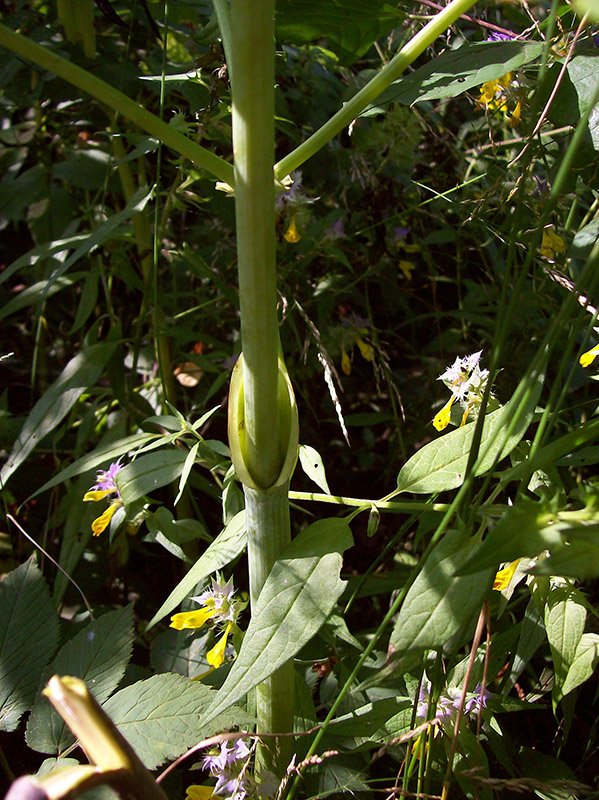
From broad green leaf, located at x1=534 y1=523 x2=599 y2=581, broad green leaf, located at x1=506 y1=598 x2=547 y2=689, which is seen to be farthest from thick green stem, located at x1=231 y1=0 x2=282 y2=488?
broad green leaf, located at x1=506 y1=598 x2=547 y2=689

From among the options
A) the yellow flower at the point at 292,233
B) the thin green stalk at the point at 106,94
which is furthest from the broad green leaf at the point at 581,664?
the yellow flower at the point at 292,233

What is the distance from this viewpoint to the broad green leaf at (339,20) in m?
0.71

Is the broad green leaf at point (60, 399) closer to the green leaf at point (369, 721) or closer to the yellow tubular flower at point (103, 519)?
the yellow tubular flower at point (103, 519)

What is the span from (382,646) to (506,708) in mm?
230

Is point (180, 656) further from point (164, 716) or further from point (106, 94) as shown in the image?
point (106, 94)

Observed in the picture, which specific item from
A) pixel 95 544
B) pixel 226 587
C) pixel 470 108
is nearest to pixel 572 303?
pixel 226 587

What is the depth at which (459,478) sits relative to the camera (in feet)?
1.64

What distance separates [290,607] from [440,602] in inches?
4.2

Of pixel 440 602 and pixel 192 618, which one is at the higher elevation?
pixel 440 602

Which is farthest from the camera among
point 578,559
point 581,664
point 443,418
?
point 443,418

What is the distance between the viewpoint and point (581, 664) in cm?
55

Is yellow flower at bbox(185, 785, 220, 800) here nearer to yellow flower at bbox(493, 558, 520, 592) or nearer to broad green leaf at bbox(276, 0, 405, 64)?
yellow flower at bbox(493, 558, 520, 592)

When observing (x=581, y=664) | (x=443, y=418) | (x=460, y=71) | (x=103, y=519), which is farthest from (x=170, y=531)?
(x=460, y=71)

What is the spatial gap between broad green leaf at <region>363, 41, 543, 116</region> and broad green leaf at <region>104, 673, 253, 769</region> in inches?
21.2
